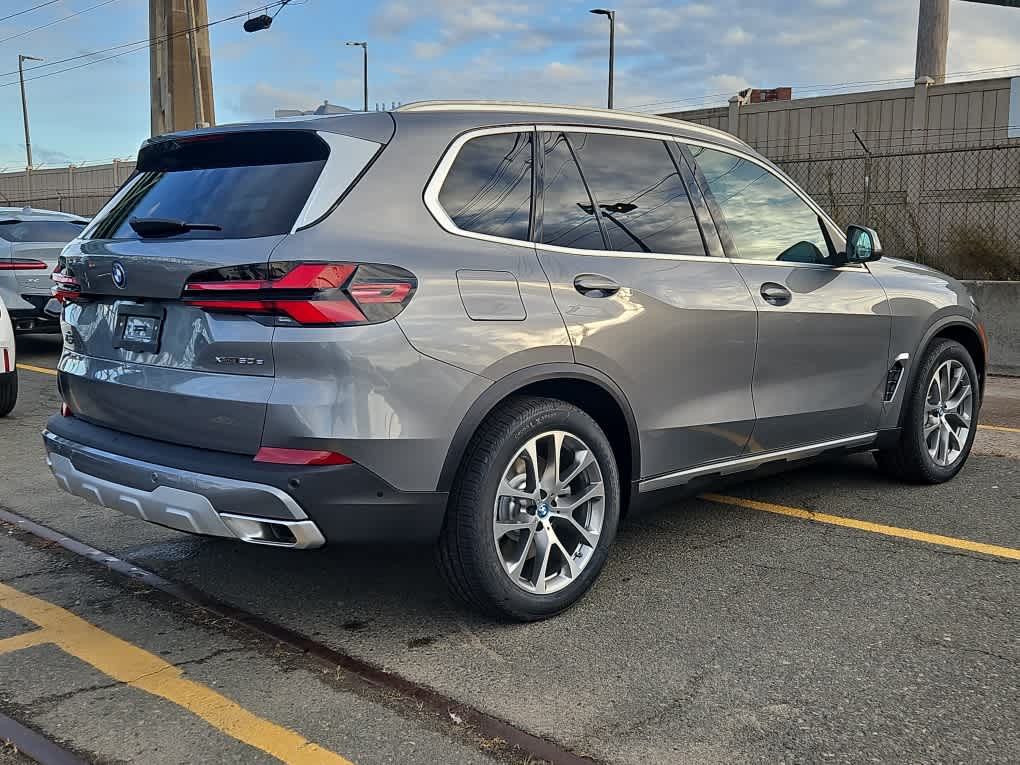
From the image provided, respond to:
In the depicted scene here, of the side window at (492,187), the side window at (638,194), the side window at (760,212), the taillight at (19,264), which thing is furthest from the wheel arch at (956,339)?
the taillight at (19,264)

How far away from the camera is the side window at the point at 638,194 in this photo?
402 cm

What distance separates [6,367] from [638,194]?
5.53 meters

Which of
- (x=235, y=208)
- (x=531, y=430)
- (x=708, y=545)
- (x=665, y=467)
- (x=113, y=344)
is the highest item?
(x=235, y=208)

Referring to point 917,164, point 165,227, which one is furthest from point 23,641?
point 917,164

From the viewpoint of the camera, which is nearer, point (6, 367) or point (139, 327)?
point (139, 327)

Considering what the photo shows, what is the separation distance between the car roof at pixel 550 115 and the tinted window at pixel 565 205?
0.38 ft

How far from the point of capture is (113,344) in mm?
3607

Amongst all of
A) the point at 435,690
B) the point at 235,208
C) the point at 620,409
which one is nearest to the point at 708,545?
the point at 620,409

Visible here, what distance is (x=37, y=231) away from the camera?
11.4 meters

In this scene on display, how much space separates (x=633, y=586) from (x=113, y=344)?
216 cm

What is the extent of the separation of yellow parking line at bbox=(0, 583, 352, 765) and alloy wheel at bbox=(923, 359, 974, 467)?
393cm

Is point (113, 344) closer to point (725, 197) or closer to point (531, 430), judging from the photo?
point (531, 430)

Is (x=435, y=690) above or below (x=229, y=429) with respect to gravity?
below

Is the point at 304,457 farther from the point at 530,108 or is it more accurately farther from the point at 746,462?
the point at 746,462
